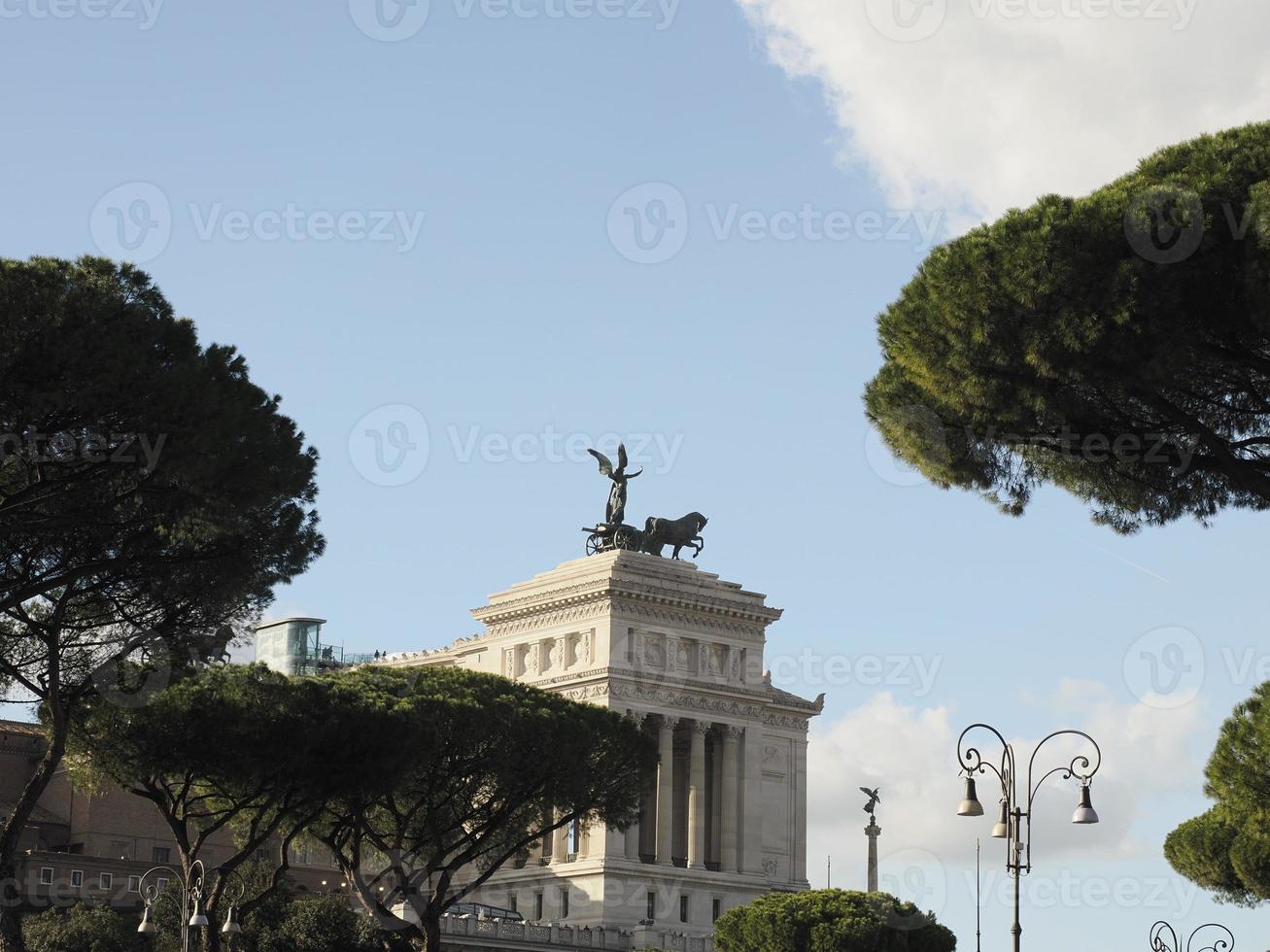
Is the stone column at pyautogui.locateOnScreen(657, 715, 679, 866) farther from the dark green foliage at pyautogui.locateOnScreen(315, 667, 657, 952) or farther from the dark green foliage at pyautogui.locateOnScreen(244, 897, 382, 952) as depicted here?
the dark green foliage at pyautogui.locateOnScreen(244, 897, 382, 952)

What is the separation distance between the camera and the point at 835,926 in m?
66.9

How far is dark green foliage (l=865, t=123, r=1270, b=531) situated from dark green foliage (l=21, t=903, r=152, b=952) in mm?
39985

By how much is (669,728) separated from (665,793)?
103 inches

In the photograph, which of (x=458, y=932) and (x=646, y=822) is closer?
(x=458, y=932)

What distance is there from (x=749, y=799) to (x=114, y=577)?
52.6 meters

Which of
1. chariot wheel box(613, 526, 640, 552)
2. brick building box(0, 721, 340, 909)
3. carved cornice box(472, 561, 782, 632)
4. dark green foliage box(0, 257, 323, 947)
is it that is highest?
chariot wheel box(613, 526, 640, 552)

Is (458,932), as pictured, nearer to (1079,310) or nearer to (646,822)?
(646,822)

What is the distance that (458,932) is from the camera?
73.7 m

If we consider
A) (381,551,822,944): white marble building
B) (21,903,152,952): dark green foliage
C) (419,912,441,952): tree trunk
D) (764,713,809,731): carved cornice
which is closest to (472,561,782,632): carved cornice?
(381,551,822,944): white marble building

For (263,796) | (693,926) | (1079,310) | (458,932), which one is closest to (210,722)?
(263,796)

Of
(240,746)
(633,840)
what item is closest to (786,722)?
(633,840)

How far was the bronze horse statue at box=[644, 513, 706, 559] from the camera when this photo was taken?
3501 inches

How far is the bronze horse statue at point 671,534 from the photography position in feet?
292

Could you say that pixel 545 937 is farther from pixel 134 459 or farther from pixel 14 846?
pixel 134 459
